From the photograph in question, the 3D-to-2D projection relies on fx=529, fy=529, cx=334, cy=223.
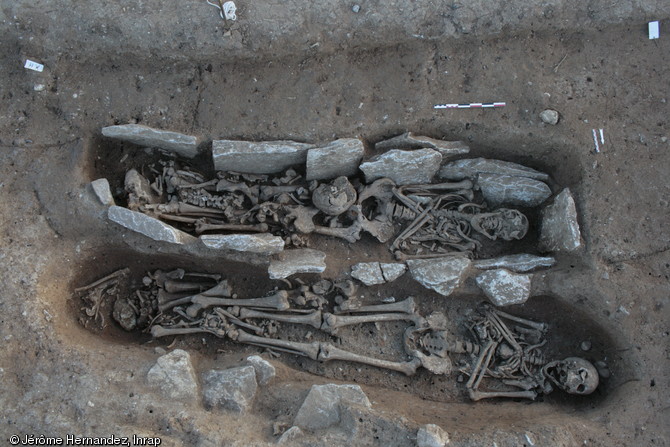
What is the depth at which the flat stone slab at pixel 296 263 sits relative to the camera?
512 cm

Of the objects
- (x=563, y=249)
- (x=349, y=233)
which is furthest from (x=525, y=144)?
(x=349, y=233)

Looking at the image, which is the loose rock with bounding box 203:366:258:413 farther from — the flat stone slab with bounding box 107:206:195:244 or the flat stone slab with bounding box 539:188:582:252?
the flat stone slab with bounding box 539:188:582:252

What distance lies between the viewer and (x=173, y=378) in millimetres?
4684

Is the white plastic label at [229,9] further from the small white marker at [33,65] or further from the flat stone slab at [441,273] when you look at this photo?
the flat stone slab at [441,273]

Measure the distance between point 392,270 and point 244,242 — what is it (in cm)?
151

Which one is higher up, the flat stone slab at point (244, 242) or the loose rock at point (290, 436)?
the flat stone slab at point (244, 242)

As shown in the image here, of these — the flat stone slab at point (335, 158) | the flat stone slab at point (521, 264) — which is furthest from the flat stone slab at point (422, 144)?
the flat stone slab at point (521, 264)

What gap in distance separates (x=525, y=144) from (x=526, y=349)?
2.11 metres

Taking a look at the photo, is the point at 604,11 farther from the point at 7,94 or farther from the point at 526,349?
the point at 7,94

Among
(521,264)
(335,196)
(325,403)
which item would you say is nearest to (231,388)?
(325,403)

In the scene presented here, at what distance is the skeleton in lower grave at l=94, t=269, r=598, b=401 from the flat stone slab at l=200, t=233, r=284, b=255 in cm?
55

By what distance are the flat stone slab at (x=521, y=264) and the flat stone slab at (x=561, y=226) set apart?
15 centimetres

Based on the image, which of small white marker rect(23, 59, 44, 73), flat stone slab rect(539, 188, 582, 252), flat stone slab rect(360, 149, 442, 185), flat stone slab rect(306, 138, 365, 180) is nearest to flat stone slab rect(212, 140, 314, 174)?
flat stone slab rect(306, 138, 365, 180)

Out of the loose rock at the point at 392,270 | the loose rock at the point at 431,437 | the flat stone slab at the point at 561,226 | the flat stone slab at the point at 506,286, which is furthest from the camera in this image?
the loose rock at the point at 392,270
